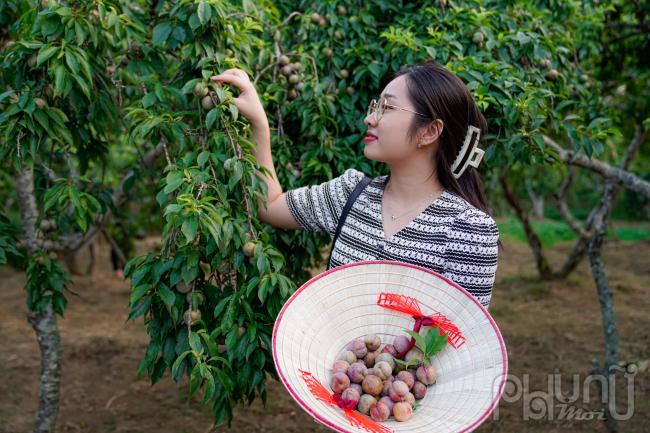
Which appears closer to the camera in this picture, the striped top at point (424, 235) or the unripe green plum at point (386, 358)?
the unripe green plum at point (386, 358)

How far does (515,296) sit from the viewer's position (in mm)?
7312

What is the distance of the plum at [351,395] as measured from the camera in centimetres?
163

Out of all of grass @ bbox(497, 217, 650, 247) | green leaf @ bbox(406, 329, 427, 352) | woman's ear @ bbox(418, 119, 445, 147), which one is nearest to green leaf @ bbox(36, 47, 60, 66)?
woman's ear @ bbox(418, 119, 445, 147)

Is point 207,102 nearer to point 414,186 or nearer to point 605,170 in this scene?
point 414,186

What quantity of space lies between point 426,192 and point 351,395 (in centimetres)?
70

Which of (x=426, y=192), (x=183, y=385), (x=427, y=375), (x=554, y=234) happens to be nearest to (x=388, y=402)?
(x=427, y=375)

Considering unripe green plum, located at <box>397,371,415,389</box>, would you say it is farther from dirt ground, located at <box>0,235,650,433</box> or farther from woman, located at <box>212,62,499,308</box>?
dirt ground, located at <box>0,235,650,433</box>

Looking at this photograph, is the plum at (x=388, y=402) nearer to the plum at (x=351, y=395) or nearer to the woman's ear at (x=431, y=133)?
the plum at (x=351, y=395)

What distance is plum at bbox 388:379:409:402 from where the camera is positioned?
64.7 inches

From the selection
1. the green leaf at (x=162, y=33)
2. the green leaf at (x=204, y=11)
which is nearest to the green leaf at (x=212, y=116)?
the green leaf at (x=204, y=11)

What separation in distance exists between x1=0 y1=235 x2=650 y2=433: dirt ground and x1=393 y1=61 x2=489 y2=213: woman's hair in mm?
2197

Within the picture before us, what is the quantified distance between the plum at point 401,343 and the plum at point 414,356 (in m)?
0.02

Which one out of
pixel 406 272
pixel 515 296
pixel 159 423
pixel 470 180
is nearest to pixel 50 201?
pixel 406 272

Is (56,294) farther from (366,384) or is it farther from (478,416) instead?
(478,416)
